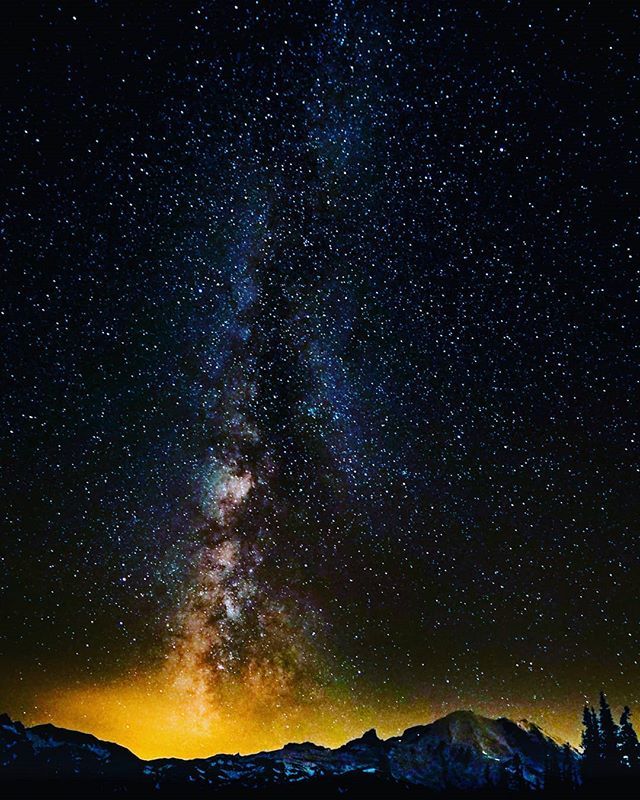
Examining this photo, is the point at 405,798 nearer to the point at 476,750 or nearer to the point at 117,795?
the point at 476,750

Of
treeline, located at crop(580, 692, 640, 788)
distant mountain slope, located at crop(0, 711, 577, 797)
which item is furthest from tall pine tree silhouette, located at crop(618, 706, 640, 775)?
distant mountain slope, located at crop(0, 711, 577, 797)

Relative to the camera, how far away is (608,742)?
55.9 meters

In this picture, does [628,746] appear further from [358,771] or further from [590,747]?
[358,771]

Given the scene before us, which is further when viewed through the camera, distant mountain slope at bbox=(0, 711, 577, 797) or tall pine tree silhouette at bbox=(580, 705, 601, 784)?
distant mountain slope at bbox=(0, 711, 577, 797)

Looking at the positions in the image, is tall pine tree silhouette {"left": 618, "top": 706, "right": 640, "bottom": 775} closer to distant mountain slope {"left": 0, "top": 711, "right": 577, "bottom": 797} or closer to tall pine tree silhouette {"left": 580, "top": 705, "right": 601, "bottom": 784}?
tall pine tree silhouette {"left": 580, "top": 705, "right": 601, "bottom": 784}

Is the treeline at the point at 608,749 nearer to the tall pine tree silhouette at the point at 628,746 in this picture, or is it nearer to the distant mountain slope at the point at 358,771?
the tall pine tree silhouette at the point at 628,746

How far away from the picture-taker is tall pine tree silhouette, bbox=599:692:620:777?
55000mm

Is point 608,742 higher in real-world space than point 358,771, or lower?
higher

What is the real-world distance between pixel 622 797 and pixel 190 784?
524 ft

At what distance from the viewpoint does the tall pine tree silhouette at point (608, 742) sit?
2165 inches

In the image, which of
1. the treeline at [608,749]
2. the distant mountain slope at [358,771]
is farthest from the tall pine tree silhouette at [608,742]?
the distant mountain slope at [358,771]

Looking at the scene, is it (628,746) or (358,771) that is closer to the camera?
(628,746)

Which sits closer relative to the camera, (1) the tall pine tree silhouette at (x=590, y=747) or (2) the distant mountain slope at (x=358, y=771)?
(1) the tall pine tree silhouette at (x=590, y=747)

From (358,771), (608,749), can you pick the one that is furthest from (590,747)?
(358,771)
